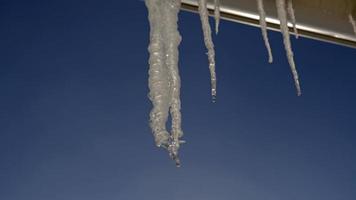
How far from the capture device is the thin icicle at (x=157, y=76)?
0.84 metres

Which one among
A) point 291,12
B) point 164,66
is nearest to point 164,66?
point 164,66

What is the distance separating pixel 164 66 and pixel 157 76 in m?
0.04

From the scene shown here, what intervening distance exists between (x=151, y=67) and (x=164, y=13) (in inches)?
4.3

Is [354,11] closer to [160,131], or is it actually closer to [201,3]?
[201,3]

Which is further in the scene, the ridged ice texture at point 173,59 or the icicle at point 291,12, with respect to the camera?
the ridged ice texture at point 173,59

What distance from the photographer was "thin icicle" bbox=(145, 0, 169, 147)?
0.84 meters

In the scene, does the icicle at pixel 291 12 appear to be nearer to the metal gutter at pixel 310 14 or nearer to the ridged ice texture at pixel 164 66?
the metal gutter at pixel 310 14

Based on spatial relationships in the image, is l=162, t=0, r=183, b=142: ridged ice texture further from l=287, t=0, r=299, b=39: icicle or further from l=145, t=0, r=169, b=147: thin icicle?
l=287, t=0, r=299, b=39: icicle

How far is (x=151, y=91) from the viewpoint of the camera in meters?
0.88

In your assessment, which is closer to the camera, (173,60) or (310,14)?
(310,14)

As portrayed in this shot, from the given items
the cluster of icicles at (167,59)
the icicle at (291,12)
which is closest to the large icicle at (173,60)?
the cluster of icicles at (167,59)

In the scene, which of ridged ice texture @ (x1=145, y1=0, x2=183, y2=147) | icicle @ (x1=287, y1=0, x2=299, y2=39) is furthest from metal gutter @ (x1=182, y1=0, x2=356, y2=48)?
ridged ice texture @ (x1=145, y1=0, x2=183, y2=147)

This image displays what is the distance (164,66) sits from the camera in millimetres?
912

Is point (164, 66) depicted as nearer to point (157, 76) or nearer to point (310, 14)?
point (157, 76)
